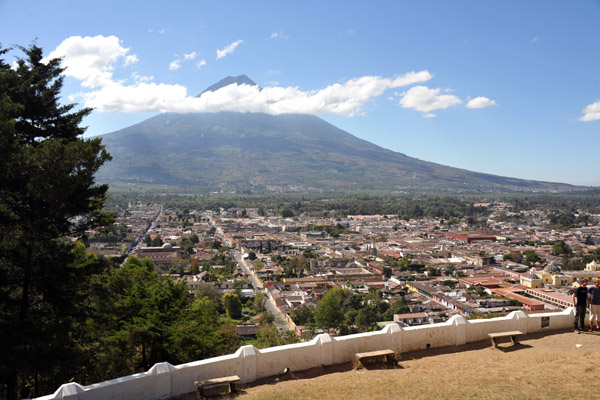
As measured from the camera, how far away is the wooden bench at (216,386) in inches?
172

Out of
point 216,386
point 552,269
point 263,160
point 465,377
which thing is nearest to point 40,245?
point 216,386

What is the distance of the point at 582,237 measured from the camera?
153 feet

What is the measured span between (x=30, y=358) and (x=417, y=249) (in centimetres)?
3696

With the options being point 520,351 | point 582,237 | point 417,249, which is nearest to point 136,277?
point 520,351

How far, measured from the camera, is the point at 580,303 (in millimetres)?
5996

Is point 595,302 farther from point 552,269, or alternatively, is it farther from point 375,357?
point 552,269

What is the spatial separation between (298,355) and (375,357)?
0.94 m

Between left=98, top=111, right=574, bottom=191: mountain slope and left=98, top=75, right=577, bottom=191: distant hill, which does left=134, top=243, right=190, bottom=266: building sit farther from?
left=98, top=111, right=574, bottom=191: mountain slope

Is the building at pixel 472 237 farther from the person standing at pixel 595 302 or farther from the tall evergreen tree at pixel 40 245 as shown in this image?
the tall evergreen tree at pixel 40 245

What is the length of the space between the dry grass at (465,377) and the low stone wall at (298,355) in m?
0.14

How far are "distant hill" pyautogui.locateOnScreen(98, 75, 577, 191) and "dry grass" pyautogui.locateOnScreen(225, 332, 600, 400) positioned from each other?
12073 centimetres

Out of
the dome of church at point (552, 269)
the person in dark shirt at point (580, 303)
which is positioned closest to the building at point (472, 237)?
the dome of church at point (552, 269)

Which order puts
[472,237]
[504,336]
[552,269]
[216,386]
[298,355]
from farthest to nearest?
[472,237] → [552,269] → [504,336] → [298,355] → [216,386]

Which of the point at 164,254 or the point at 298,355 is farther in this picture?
the point at 164,254
